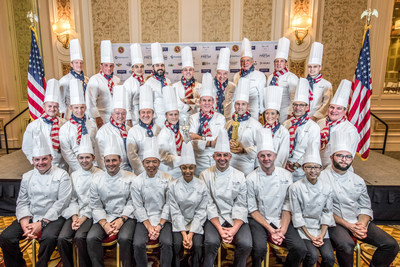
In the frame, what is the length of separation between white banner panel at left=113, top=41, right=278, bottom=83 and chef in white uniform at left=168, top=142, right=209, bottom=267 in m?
3.63

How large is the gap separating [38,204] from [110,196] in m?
0.74

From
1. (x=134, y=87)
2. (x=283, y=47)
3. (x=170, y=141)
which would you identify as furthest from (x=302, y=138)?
(x=134, y=87)

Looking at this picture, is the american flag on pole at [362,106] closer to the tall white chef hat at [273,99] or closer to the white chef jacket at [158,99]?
the tall white chef hat at [273,99]

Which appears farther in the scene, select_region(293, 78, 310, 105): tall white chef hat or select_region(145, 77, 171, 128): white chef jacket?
select_region(145, 77, 171, 128): white chef jacket

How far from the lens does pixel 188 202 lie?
2.72 meters

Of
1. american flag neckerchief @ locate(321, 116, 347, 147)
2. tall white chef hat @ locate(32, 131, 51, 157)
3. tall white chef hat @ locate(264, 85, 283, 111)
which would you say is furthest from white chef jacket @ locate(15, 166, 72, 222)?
american flag neckerchief @ locate(321, 116, 347, 147)

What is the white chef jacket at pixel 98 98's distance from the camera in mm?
4086

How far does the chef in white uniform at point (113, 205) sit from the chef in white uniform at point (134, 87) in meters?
1.50

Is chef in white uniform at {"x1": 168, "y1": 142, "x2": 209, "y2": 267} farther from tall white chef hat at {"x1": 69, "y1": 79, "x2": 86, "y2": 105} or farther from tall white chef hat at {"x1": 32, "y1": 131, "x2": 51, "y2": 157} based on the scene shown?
tall white chef hat at {"x1": 69, "y1": 79, "x2": 86, "y2": 105}

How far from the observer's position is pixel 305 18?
5727 mm

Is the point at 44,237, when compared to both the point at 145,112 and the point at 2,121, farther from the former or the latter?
the point at 2,121

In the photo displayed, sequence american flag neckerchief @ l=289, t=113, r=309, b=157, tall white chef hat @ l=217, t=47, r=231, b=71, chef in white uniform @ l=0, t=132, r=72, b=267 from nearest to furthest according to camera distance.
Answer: chef in white uniform @ l=0, t=132, r=72, b=267, american flag neckerchief @ l=289, t=113, r=309, b=157, tall white chef hat @ l=217, t=47, r=231, b=71

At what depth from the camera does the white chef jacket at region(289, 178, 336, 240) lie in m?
2.64

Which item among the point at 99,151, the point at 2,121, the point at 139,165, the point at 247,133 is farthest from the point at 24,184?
the point at 2,121
